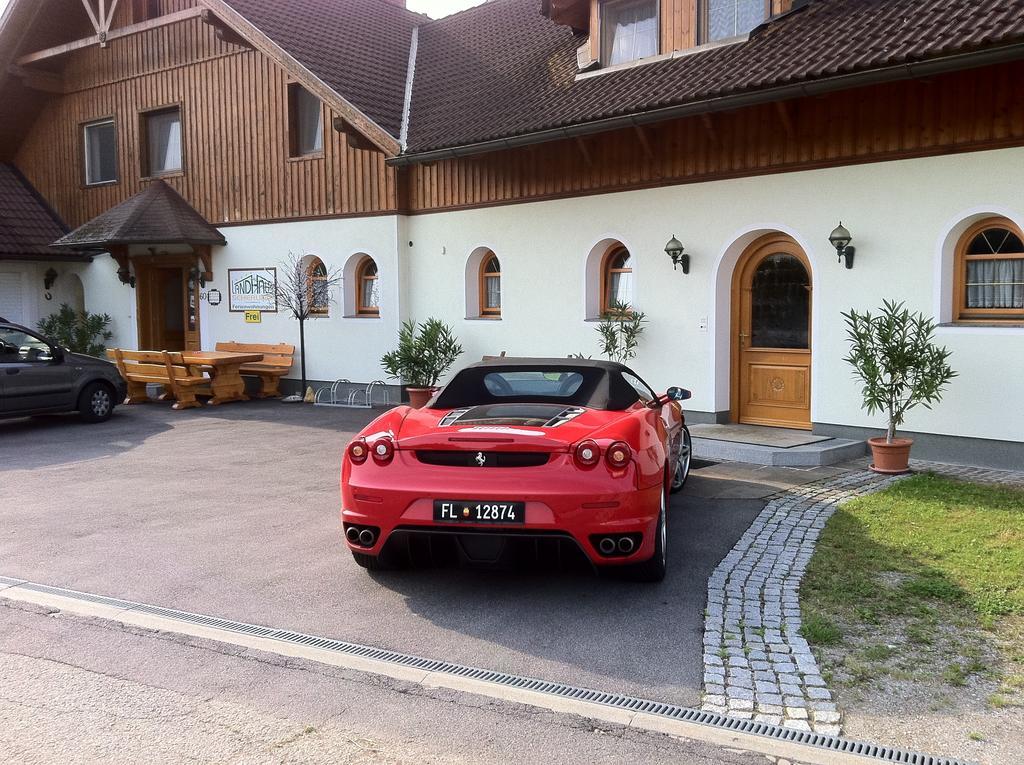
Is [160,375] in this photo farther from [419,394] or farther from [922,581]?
[922,581]

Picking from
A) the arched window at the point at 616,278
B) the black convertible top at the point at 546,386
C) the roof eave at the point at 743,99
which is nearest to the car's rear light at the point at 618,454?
the black convertible top at the point at 546,386

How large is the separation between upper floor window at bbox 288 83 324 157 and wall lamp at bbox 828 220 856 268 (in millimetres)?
10020

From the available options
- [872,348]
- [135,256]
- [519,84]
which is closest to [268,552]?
[872,348]

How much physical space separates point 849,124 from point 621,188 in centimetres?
334

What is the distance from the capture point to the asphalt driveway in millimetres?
4793

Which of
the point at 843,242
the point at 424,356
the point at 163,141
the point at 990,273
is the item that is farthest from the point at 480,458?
the point at 163,141

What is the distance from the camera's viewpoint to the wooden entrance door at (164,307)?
19.8 metres

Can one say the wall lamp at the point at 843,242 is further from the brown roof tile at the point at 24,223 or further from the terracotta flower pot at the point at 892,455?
the brown roof tile at the point at 24,223

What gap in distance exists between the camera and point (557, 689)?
4.25 meters

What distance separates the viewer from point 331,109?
616 inches

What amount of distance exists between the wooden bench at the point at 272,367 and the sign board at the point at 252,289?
78 centimetres

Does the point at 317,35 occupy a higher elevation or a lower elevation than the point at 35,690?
higher

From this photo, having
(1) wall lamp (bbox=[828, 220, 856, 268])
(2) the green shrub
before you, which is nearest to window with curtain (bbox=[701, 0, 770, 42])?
(1) wall lamp (bbox=[828, 220, 856, 268])

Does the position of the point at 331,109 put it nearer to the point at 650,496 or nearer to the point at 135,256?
the point at 135,256
